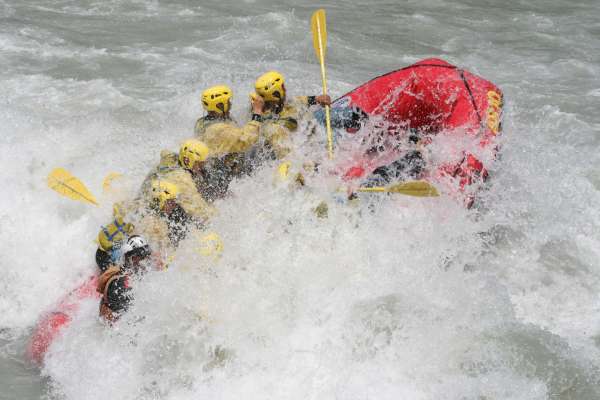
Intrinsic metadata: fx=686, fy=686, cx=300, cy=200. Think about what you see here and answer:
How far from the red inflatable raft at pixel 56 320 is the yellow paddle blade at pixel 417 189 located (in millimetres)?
2268

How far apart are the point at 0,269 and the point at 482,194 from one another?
388 cm

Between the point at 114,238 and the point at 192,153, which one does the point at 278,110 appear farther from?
the point at 114,238

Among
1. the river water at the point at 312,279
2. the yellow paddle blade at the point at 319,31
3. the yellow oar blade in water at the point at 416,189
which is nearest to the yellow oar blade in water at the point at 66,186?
the river water at the point at 312,279

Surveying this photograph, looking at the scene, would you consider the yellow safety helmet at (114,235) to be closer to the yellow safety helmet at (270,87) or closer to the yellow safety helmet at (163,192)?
the yellow safety helmet at (163,192)

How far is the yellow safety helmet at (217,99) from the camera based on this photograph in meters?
5.77

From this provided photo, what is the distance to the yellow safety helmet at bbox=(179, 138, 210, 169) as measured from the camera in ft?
17.0

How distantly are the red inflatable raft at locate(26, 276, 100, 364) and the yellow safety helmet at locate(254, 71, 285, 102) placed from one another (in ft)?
6.92

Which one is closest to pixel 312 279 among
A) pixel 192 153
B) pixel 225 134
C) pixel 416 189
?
pixel 416 189

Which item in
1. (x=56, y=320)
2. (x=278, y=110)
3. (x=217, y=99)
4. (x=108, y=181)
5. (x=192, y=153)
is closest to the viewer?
(x=56, y=320)

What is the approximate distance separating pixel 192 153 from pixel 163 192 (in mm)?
481

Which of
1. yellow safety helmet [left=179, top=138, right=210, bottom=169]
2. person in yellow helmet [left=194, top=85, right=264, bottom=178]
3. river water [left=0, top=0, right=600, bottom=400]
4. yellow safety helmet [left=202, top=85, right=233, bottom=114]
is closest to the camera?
river water [left=0, top=0, right=600, bottom=400]

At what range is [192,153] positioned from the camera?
517 centimetres

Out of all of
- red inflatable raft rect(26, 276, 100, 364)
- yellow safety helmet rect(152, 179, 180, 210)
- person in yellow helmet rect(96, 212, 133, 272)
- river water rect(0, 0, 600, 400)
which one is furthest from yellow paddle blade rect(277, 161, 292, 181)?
red inflatable raft rect(26, 276, 100, 364)

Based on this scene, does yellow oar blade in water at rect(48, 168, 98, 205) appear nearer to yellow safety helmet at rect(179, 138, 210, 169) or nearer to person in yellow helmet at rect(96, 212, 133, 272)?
person in yellow helmet at rect(96, 212, 133, 272)
